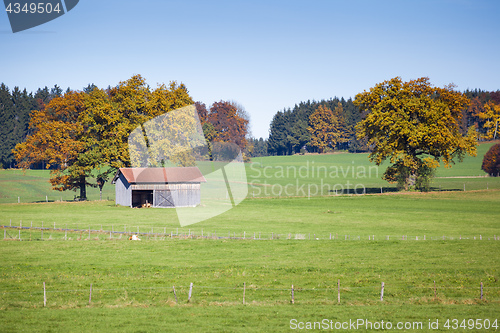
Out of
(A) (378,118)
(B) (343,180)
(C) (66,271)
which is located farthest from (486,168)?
(C) (66,271)

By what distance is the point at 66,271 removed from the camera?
32.2 metres

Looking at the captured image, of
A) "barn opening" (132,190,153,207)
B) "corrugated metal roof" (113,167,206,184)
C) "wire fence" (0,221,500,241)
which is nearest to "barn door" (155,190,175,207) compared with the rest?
"barn opening" (132,190,153,207)

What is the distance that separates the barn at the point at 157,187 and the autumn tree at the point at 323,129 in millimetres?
118491

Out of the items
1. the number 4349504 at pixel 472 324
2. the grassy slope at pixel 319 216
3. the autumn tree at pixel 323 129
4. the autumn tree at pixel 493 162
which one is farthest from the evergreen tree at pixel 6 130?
the number 4349504 at pixel 472 324

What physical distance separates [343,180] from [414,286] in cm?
8431

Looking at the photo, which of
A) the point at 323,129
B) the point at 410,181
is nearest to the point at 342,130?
the point at 323,129

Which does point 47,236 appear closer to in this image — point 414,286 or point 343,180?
point 414,286

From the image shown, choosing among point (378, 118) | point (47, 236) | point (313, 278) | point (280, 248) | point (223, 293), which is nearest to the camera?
point (223, 293)

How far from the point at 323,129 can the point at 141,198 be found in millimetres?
122917

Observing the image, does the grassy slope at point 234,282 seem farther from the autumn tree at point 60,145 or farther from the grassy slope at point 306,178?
the grassy slope at point 306,178

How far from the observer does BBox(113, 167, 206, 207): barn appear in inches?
2822

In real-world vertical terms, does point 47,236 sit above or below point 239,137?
below

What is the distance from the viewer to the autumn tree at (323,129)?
187 m

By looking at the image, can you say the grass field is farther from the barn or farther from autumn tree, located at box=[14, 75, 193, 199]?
autumn tree, located at box=[14, 75, 193, 199]
